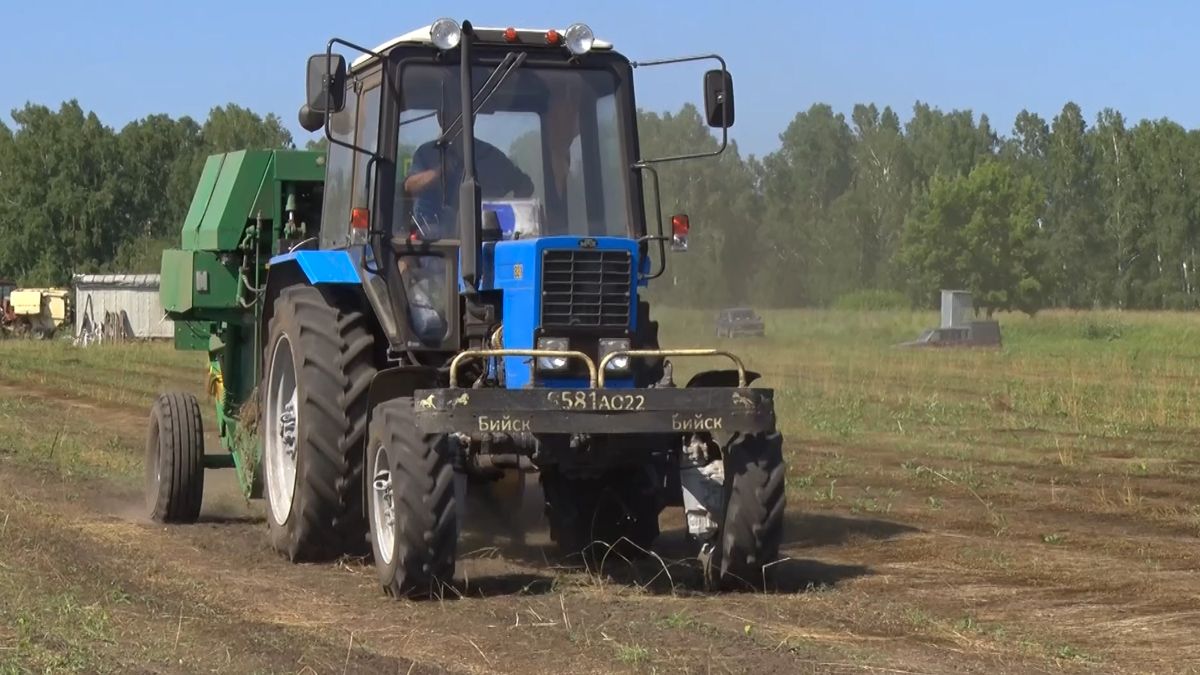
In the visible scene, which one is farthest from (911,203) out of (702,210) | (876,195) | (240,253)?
(240,253)

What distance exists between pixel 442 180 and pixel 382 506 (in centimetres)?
171

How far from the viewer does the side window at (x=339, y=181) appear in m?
9.48

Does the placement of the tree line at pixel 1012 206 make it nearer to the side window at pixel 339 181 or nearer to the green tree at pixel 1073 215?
the green tree at pixel 1073 215

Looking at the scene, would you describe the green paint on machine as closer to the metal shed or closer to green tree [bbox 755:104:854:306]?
green tree [bbox 755:104:854:306]

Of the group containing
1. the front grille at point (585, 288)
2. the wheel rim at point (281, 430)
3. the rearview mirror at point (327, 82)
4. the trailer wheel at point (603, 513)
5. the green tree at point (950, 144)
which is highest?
the green tree at point (950, 144)

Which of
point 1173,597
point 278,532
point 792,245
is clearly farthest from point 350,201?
point 792,245

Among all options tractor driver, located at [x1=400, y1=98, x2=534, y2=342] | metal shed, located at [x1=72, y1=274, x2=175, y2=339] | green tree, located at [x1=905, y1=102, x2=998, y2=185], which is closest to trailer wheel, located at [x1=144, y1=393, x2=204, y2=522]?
tractor driver, located at [x1=400, y1=98, x2=534, y2=342]

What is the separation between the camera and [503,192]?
898 cm

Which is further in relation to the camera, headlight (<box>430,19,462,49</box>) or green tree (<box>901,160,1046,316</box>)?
green tree (<box>901,160,1046,316</box>)

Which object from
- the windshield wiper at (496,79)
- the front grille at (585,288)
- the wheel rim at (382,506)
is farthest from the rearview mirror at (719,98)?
the wheel rim at (382,506)

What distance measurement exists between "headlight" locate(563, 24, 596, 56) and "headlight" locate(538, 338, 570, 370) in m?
1.62

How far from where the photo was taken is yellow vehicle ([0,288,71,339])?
53719mm

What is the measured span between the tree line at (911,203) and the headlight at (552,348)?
53.6 meters

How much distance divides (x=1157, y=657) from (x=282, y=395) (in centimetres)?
533
